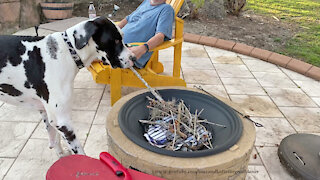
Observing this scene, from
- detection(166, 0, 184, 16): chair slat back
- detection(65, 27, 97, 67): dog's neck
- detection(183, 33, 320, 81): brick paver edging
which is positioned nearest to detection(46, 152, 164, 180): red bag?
detection(65, 27, 97, 67): dog's neck

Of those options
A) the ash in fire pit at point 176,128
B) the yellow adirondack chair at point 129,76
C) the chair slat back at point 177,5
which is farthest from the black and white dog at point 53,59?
the chair slat back at point 177,5

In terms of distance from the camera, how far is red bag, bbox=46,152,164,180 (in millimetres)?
1295

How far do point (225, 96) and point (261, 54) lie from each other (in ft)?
5.10

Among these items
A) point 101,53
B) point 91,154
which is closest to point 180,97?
point 101,53

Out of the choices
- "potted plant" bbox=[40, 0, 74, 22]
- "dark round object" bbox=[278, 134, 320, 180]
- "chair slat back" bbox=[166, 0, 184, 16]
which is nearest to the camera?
"dark round object" bbox=[278, 134, 320, 180]

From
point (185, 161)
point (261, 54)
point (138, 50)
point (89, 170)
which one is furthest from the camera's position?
point (261, 54)

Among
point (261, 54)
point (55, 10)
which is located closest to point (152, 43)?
point (261, 54)

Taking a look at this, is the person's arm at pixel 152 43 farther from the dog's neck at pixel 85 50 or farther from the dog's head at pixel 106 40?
the dog's neck at pixel 85 50

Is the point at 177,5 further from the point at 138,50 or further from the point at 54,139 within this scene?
the point at 54,139

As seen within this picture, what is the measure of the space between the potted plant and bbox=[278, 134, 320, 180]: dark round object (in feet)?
15.9

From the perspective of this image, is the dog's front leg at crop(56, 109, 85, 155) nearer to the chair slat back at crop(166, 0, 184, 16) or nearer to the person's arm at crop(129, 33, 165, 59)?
the person's arm at crop(129, 33, 165, 59)

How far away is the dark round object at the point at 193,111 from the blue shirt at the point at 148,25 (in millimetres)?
875

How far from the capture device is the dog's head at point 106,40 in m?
1.63

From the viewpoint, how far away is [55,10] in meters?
5.48
